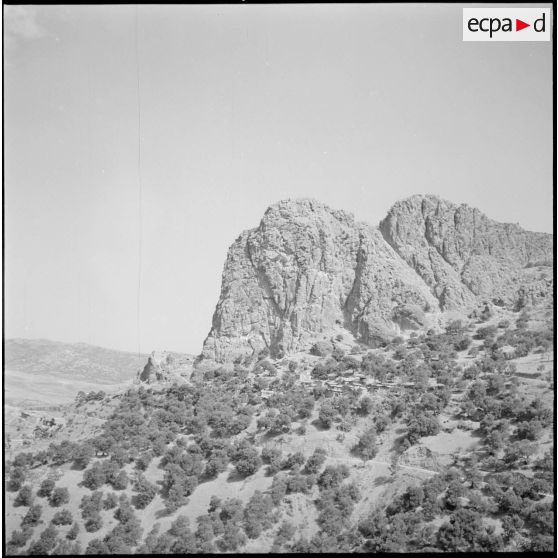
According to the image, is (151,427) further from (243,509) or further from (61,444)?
(243,509)

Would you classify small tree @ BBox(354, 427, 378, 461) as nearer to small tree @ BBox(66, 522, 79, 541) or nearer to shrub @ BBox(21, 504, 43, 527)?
small tree @ BBox(66, 522, 79, 541)

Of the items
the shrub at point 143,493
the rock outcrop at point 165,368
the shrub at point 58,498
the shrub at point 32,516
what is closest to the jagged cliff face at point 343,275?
the rock outcrop at point 165,368

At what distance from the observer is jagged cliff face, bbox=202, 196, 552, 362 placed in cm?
3775

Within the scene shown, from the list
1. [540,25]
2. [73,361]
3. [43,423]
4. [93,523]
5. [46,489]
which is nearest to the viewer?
[540,25]

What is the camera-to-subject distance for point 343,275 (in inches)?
1570

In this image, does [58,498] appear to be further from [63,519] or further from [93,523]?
[93,523]

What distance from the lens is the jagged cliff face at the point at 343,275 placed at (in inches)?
1486

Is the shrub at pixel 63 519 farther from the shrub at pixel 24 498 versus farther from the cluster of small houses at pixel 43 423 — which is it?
the cluster of small houses at pixel 43 423

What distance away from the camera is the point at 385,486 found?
24.6m

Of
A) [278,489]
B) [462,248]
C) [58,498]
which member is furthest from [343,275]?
[58,498]

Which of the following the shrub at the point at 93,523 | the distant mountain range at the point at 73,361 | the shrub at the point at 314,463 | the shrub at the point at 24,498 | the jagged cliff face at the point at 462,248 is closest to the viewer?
the shrub at the point at 93,523

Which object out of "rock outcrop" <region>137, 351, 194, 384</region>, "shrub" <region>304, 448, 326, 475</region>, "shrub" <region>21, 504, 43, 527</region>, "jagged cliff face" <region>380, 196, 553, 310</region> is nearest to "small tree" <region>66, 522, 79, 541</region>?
"shrub" <region>21, 504, 43, 527</region>

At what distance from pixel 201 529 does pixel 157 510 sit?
2850 mm

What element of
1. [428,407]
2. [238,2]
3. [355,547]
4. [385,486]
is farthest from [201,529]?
[238,2]
